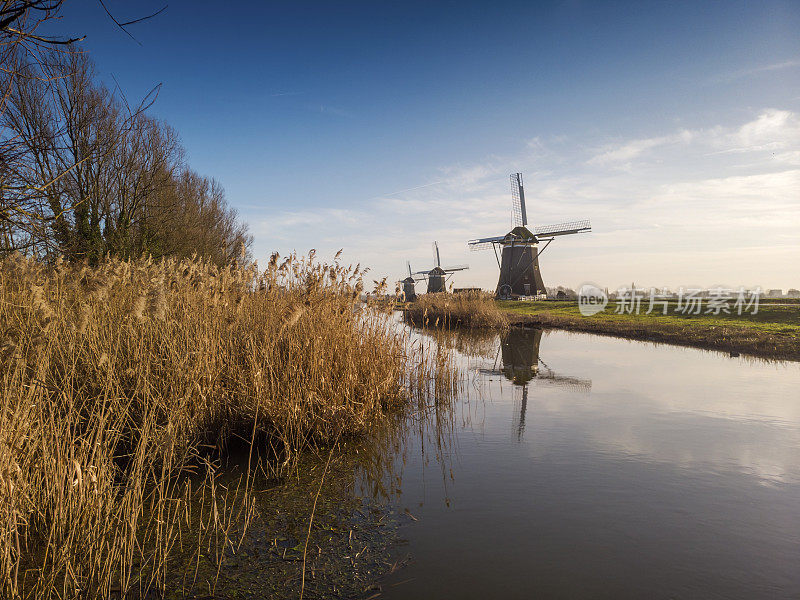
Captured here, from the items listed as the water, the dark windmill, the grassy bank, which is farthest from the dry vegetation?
the water

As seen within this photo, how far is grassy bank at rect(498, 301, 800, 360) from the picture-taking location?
12279 millimetres

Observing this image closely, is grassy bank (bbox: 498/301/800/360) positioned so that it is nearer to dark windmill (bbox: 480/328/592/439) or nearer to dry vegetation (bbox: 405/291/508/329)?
dry vegetation (bbox: 405/291/508/329)

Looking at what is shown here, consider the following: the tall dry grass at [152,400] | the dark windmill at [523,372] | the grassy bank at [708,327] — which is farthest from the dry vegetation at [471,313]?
the tall dry grass at [152,400]

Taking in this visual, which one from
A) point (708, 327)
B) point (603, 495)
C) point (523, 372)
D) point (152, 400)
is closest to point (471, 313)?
point (708, 327)

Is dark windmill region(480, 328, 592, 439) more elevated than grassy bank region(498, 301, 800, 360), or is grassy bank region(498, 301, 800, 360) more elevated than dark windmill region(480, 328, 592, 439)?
grassy bank region(498, 301, 800, 360)

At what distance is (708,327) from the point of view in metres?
15.9

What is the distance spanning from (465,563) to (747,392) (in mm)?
6971

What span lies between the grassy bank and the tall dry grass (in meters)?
11.0

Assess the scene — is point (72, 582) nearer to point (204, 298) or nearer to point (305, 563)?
point (305, 563)

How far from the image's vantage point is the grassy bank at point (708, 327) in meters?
12.3

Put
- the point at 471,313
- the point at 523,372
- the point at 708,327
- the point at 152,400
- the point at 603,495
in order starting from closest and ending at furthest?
the point at 603,495 < the point at 152,400 < the point at 523,372 < the point at 708,327 < the point at 471,313

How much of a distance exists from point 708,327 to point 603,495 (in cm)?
1530

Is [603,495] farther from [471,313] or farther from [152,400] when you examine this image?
[471,313]

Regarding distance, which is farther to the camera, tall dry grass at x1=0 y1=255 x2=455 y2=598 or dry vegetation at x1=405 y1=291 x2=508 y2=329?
dry vegetation at x1=405 y1=291 x2=508 y2=329
